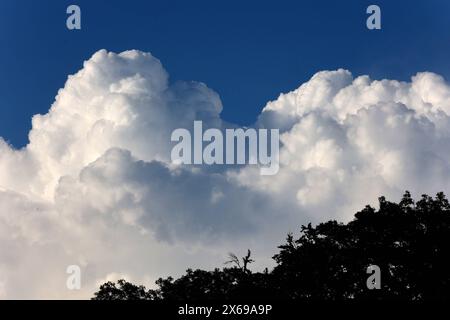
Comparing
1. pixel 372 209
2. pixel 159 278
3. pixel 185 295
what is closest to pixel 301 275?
pixel 372 209

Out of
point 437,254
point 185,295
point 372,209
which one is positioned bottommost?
point 185,295

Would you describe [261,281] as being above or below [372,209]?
below

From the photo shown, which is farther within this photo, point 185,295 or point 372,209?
point 185,295

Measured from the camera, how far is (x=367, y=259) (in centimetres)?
5550

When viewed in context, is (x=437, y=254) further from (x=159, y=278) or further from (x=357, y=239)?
(x=159, y=278)

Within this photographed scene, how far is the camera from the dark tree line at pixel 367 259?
52.8 m

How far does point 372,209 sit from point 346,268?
659 centimetres

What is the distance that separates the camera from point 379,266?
5453 cm

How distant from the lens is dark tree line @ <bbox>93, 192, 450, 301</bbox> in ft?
173
